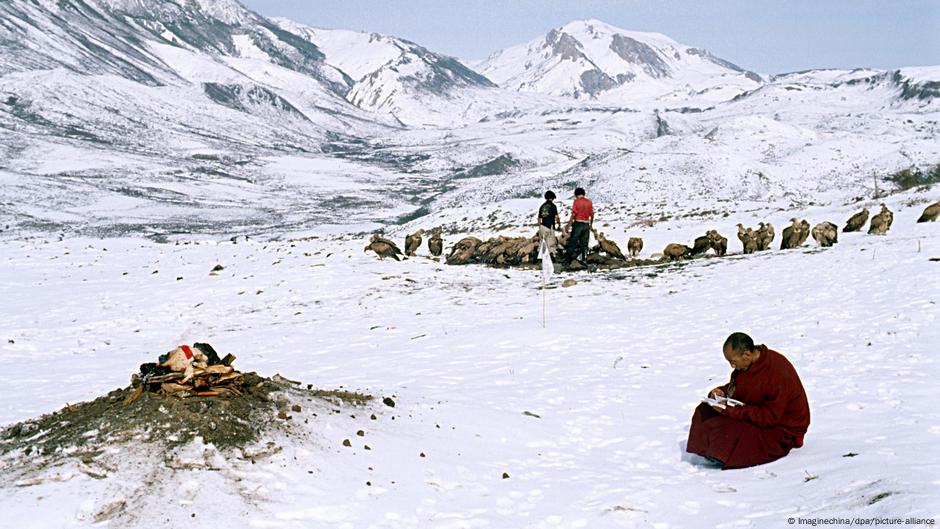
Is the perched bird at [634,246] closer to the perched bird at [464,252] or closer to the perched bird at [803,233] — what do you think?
the perched bird at [803,233]

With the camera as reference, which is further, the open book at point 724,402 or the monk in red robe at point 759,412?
the open book at point 724,402

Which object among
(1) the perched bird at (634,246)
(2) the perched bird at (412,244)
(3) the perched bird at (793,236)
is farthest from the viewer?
(2) the perched bird at (412,244)

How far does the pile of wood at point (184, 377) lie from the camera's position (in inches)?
270

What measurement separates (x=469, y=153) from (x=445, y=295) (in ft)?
422

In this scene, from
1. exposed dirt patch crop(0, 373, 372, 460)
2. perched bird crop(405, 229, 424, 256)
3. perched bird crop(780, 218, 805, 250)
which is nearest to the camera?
exposed dirt patch crop(0, 373, 372, 460)

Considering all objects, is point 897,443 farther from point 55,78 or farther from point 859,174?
point 55,78

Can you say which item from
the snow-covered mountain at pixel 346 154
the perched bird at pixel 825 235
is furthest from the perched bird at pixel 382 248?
the snow-covered mountain at pixel 346 154

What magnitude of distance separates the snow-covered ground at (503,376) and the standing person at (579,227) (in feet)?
4.81

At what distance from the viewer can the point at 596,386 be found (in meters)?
10.3

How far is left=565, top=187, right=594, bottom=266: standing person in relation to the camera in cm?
1955

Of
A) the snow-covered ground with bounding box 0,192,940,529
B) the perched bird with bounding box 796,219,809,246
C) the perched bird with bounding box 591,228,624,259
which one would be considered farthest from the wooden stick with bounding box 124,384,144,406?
the perched bird with bounding box 796,219,809,246

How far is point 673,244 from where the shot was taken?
21.9m

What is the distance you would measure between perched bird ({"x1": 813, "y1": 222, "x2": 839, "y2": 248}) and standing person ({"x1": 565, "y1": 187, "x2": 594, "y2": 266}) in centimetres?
676

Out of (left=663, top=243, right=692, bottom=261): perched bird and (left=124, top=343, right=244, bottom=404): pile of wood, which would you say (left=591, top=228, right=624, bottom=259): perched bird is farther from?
(left=124, top=343, right=244, bottom=404): pile of wood
